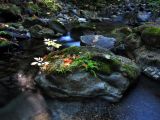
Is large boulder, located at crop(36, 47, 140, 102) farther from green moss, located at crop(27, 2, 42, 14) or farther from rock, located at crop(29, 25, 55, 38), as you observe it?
green moss, located at crop(27, 2, 42, 14)

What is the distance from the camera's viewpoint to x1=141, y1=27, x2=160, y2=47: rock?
10297mm

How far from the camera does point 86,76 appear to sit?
7797 mm

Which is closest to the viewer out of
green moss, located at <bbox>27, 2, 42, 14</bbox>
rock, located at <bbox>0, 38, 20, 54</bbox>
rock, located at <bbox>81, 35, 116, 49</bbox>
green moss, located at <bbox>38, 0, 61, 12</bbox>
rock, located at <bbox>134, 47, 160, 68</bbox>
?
rock, located at <bbox>134, 47, 160, 68</bbox>

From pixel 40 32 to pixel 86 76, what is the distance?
779 centimetres

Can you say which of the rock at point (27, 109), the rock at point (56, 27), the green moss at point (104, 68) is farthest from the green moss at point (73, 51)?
the rock at point (56, 27)

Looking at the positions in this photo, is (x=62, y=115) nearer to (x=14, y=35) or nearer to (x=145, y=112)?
(x=145, y=112)

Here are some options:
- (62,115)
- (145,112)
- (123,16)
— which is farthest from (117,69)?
(123,16)

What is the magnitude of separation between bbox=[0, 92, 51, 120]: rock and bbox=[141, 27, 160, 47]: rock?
474 cm

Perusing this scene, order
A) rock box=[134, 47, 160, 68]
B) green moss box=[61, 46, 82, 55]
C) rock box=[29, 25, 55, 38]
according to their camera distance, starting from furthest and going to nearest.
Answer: rock box=[29, 25, 55, 38] < rock box=[134, 47, 160, 68] < green moss box=[61, 46, 82, 55]

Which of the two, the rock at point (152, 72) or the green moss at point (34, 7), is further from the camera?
the green moss at point (34, 7)

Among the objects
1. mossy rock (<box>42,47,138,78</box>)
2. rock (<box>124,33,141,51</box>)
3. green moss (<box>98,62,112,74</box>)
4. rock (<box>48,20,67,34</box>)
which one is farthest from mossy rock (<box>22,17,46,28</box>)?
green moss (<box>98,62,112,74</box>)

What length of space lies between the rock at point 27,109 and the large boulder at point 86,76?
400 mm

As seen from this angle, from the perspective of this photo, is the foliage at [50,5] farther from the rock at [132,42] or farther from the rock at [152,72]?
the rock at [152,72]

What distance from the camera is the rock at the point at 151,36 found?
405 inches
